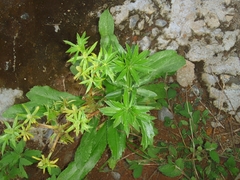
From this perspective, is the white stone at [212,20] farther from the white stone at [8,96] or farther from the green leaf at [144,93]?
the white stone at [8,96]

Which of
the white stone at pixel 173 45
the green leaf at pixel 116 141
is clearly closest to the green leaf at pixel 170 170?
the green leaf at pixel 116 141

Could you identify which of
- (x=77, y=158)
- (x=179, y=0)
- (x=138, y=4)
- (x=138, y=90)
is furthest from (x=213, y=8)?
(x=77, y=158)

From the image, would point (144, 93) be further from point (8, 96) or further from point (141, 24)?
A: point (8, 96)

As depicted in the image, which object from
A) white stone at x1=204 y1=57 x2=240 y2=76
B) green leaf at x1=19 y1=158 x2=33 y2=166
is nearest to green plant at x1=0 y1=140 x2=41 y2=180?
green leaf at x1=19 y1=158 x2=33 y2=166

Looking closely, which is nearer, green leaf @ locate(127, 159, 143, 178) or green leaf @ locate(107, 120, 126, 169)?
green leaf @ locate(107, 120, 126, 169)

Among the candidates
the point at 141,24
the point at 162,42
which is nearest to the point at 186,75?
the point at 162,42

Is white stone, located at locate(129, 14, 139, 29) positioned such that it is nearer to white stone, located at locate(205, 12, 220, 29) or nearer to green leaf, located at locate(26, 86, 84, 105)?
white stone, located at locate(205, 12, 220, 29)
